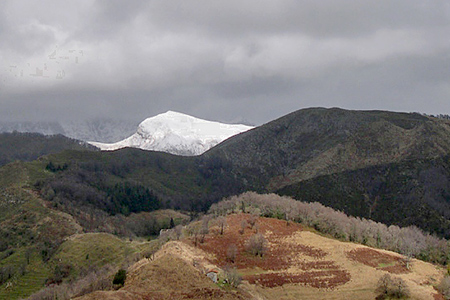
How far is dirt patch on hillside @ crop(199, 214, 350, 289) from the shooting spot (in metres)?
85.7

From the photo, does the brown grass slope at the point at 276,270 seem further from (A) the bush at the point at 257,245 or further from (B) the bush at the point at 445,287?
(B) the bush at the point at 445,287

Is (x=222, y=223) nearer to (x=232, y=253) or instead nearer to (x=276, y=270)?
(x=232, y=253)

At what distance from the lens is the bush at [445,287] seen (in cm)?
7994

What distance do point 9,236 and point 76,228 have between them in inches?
1009

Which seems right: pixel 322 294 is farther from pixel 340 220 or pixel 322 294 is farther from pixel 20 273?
pixel 20 273

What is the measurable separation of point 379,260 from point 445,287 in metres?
17.1

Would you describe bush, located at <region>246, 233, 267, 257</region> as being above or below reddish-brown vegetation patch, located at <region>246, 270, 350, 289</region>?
above

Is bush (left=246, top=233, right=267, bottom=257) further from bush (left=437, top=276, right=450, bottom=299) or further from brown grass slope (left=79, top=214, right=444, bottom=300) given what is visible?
bush (left=437, top=276, right=450, bottom=299)

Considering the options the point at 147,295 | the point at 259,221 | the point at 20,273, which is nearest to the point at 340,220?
the point at 259,221

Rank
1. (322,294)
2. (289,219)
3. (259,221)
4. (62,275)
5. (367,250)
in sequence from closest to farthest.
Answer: (322,294)
(367,250)
(259,221)
(289,219)
(62,275)

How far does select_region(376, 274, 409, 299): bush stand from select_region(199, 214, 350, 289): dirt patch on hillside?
294 inches

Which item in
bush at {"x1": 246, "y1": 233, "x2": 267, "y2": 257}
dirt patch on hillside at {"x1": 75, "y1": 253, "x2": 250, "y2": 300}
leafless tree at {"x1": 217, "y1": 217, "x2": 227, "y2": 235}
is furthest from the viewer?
leafless tree at {"x1": 217, "y1": 217, "x2": 227, "y2": 235}

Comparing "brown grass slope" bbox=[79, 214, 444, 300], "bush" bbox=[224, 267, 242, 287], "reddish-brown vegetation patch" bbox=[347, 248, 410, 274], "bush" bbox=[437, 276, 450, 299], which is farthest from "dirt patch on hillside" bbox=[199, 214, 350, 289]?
"bush" bbox=[437, 276, 450, 299]

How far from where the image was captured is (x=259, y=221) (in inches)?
4791
